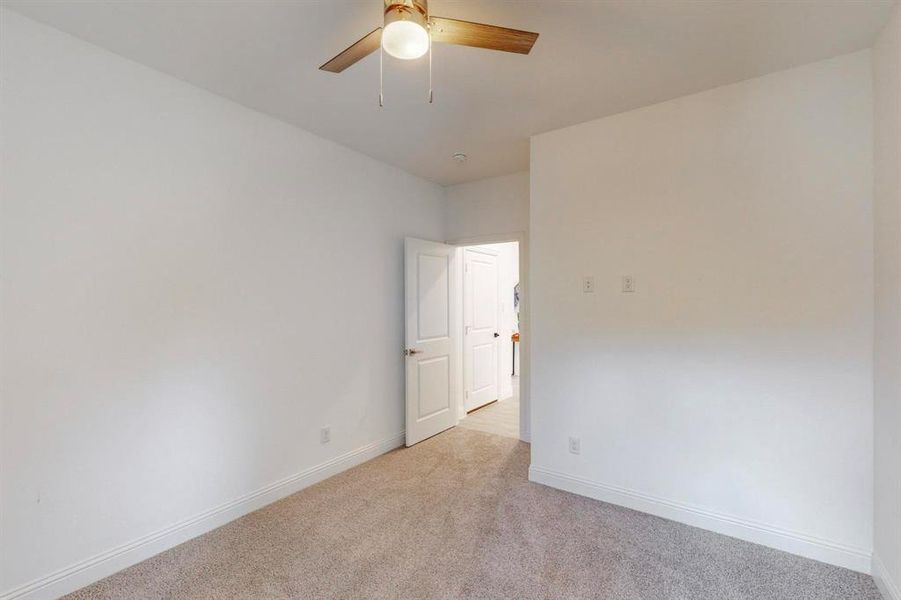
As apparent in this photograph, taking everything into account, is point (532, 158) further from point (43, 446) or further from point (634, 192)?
point (43, 446)

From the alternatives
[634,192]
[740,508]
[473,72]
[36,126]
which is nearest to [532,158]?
[634,192]

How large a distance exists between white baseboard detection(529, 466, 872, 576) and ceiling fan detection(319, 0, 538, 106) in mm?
2627

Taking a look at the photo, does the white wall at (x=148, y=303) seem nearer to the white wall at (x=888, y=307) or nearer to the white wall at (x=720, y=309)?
the white wall at (x=720, y=309)

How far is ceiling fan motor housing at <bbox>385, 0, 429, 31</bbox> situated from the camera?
130 cm

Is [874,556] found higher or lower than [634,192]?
lower

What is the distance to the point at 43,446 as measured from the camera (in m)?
1.79

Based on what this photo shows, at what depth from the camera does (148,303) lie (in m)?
2.12

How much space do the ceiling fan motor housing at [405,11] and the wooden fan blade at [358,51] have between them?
88 millimetres

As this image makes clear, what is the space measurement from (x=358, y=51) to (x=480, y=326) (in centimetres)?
382

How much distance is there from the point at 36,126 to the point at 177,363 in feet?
4.14

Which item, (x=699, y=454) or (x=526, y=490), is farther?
(x=526, y=490)

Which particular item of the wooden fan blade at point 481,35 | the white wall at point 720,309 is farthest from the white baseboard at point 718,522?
the wooden fan blade at point 481,35

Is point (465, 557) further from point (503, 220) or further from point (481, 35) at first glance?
point (503, 220)

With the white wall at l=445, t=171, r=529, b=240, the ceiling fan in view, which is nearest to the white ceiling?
the ceiling fan
